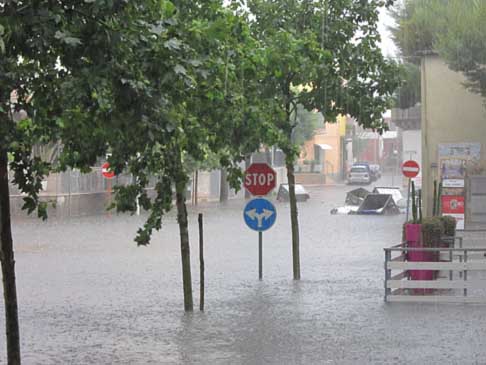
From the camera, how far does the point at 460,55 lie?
37.7 metres

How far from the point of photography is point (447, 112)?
1721 inches

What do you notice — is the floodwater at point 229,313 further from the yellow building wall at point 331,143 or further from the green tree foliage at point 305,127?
the yellow building wall at point 331,143

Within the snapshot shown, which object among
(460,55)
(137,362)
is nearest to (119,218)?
(460,55)

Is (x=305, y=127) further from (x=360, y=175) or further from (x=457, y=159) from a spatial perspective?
(x=457, y=159)

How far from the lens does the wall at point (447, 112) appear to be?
4350 cm

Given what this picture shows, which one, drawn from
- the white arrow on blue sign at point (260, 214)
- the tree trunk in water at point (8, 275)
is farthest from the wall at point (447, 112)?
the tree trunk in water at point (8, 275)

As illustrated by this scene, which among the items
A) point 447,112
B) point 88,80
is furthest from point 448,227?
point 447,112

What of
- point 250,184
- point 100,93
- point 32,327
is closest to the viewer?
point 100,93

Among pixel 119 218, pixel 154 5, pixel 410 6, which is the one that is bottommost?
pixel 119 218

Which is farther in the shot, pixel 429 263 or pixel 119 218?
pixel 119 218

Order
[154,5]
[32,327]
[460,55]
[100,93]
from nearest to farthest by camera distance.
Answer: [100,93] < [154,5] < [32,327] < [460,55]

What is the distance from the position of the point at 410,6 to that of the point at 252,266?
94.6ft

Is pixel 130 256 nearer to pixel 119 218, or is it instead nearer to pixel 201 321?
pixel 201 321

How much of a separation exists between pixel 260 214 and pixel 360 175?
77.7 metres
